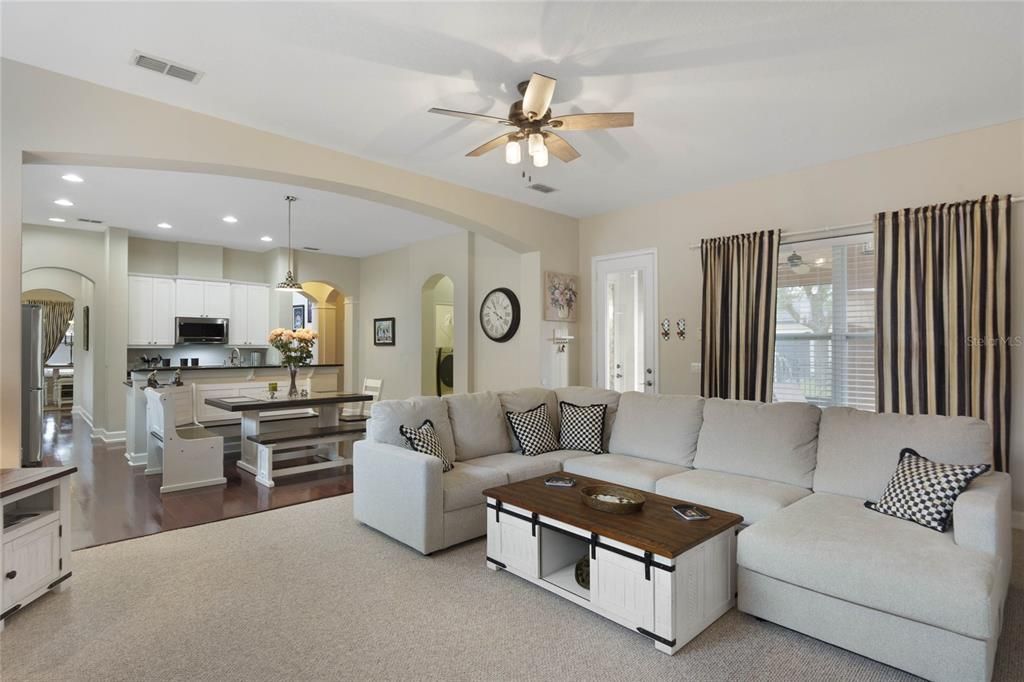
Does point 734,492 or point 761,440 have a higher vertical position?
point 761,440

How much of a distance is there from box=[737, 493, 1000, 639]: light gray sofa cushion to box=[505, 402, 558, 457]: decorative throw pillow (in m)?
1.81

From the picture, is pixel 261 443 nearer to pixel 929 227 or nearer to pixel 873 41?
pixel 873 41

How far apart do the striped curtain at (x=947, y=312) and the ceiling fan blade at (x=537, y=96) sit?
2.94 m

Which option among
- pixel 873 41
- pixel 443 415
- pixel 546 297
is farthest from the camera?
pixel 546 297

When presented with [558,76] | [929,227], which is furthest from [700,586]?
A: [929,227]

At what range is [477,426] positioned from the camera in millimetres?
3998

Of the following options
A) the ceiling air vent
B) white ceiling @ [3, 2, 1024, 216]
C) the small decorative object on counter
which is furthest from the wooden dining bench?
the ceiling air vent

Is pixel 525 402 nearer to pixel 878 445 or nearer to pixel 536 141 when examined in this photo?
pixel 536 141

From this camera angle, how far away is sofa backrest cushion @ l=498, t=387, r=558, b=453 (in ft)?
13.8

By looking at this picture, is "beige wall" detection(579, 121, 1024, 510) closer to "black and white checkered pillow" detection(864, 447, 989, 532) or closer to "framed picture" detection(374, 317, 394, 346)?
"black and white checkered pillow" detection(864, 447, 989, 532)

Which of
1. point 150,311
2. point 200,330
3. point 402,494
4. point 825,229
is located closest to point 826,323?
point 825,229

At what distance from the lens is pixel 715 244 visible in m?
4.91

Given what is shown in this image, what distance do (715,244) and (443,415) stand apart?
9.97 feet

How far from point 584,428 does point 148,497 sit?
366cm
